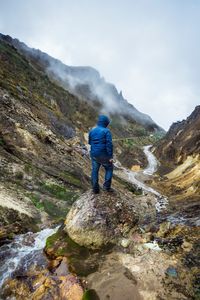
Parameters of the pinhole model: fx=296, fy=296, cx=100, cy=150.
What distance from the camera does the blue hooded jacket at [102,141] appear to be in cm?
906

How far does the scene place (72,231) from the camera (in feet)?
29.6

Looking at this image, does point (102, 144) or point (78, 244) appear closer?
point (78, 244)

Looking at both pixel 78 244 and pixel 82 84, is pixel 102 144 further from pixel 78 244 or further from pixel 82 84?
pixel 82 84

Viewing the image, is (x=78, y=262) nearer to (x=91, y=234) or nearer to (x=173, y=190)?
(x=91, y=234)

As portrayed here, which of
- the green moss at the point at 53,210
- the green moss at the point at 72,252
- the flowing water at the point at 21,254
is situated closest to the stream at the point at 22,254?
the flowing water at the point at 21,254

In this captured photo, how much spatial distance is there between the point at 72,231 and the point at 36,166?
10.1 metres

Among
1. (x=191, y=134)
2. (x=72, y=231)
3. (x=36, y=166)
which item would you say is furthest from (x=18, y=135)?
(x=191, y=134)

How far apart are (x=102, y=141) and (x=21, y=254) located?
411cm

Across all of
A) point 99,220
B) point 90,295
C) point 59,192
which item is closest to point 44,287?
point 90,295

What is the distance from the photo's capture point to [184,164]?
44219mm

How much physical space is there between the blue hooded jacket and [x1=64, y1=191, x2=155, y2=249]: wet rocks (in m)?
1.46

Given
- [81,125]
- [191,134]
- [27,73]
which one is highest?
[191,134]

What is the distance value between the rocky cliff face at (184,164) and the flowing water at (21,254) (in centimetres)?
1890

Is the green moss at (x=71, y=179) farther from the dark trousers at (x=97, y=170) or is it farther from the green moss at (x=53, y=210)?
the dark trousers at (x=97, y=170)
